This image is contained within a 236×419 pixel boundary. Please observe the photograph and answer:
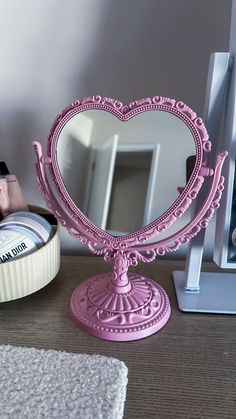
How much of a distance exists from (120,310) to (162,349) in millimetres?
57

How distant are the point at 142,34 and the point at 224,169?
183 millimetres

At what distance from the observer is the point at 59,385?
33 centimetres

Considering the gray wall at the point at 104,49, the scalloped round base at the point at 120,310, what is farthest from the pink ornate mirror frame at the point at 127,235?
the gray wall at the point at 104,49

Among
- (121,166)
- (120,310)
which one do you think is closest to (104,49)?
(121,166)

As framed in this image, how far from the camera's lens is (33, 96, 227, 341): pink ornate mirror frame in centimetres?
36

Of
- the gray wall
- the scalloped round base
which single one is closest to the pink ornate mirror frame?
the scalloped round base

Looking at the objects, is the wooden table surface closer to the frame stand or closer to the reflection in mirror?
the frame stand

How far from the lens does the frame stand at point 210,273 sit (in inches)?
15.1

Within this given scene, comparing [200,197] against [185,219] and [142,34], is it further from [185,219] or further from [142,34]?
[142,34]

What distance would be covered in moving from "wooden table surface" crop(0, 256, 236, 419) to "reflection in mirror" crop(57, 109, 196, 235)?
4.6 inches

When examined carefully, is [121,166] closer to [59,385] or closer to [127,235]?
[127,235]

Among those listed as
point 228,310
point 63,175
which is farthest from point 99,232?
point 228,310

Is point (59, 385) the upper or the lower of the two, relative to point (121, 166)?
lower

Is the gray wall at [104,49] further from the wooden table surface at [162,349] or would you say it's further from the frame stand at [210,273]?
the wooden table surface at [162,349]
